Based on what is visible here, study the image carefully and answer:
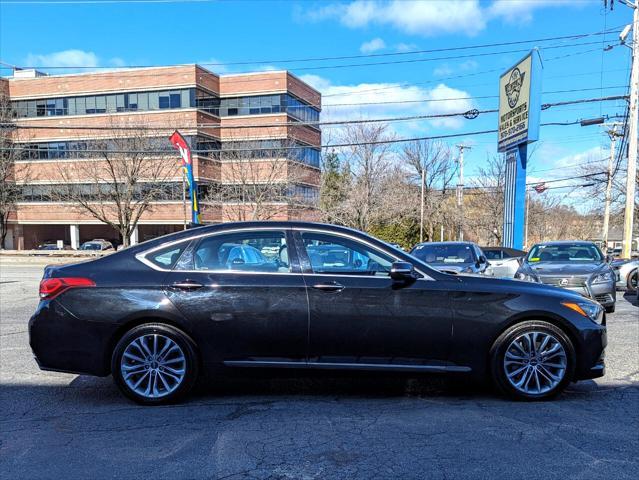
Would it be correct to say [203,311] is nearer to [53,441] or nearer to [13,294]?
[53,441]

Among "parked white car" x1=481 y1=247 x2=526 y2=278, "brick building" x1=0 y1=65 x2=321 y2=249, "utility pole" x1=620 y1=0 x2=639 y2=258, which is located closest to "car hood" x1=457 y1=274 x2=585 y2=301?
"parked white car" x1=481 y1=247 x2=526 y2=278

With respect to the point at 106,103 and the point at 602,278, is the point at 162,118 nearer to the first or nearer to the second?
the point at 106,103

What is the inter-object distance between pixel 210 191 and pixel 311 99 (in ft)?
49.6

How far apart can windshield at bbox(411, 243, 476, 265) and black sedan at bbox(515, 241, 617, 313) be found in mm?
1230

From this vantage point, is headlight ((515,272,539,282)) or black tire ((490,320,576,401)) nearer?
black tire ((490,320,576,401))

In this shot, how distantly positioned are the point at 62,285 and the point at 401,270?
3.03 meters

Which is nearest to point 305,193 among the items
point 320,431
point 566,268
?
point 566,268

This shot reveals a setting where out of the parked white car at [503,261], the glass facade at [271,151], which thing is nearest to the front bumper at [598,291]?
the parked white car at [503,261]

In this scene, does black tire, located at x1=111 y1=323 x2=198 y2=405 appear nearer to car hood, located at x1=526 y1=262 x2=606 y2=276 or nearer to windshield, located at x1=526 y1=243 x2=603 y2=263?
car hood, located at x1=526 y1=262 x2=606 y2=276

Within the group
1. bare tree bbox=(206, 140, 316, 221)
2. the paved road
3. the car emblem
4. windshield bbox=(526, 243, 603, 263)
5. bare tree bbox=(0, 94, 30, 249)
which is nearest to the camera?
the paved road

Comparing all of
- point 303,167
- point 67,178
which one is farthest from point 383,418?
point 67,178

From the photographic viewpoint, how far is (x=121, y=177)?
3447 centimetres

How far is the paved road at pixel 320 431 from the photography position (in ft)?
10.3

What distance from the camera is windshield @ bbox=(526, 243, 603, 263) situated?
10451 millimetres
